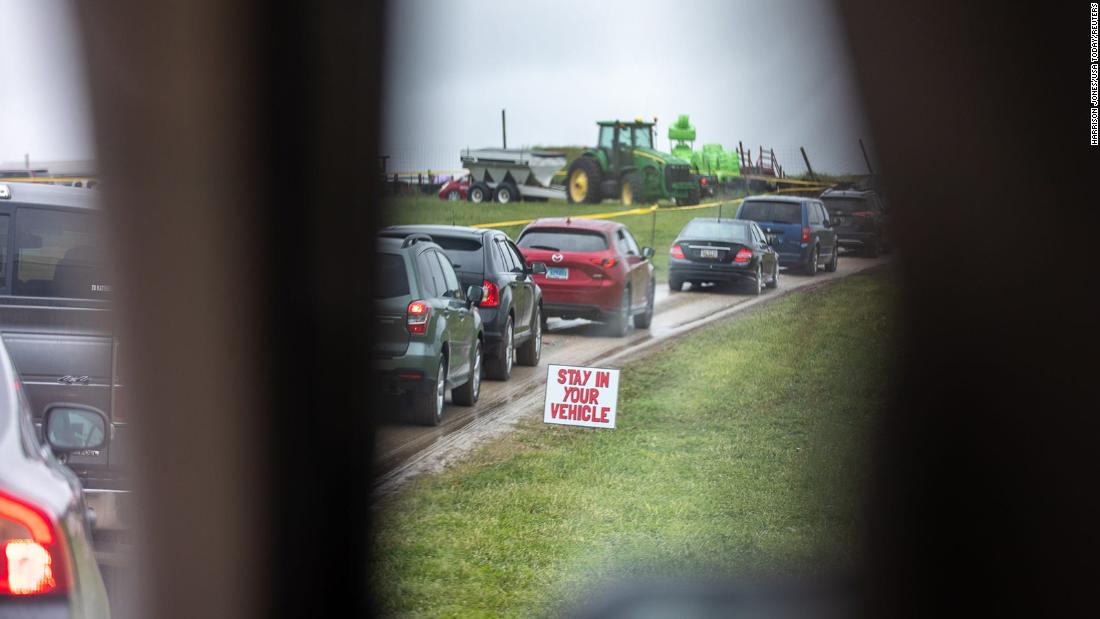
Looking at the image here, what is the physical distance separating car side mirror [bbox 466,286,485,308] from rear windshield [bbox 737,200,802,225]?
1.42 m

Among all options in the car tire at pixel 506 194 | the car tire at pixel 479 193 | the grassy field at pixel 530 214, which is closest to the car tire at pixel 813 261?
the grassy field at pixel 530 214

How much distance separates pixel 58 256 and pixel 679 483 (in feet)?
10.3

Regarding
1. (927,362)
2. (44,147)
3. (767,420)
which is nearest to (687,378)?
(767,420)

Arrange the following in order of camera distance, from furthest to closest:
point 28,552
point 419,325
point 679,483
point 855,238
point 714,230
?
point 714,230 < point 855,238 < point 419,325 < point 679,483 < point 28,552

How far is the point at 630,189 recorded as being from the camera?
6.68 meters

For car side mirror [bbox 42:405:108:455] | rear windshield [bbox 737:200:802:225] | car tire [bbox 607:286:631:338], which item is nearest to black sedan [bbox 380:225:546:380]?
car tire [bbox 607:286:631:338]

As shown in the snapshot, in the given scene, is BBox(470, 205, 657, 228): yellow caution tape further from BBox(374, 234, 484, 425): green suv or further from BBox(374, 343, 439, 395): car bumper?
BBox(374, 343, 439, 395): car bumper

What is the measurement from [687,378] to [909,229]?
139 cm

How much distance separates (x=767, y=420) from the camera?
6422 millimetres

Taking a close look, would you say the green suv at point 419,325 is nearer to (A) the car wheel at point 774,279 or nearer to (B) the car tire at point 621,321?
(B) the car tire at point 621,321

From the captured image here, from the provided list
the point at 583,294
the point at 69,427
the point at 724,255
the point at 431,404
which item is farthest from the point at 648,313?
the point at 69,427

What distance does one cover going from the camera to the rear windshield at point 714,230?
666cm

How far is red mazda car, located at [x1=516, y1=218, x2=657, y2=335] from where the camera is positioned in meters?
6.67

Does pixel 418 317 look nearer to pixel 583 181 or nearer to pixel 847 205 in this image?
pixel 583 181
